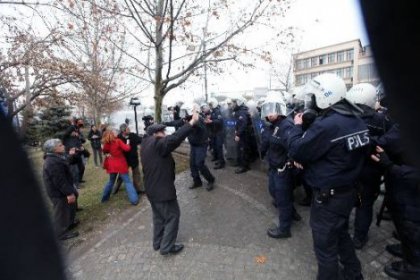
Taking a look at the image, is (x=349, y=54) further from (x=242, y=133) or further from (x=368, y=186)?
(x=368, y=186)

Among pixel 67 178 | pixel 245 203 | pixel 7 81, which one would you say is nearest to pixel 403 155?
pixel 245 203

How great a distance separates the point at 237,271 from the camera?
11.8 feet

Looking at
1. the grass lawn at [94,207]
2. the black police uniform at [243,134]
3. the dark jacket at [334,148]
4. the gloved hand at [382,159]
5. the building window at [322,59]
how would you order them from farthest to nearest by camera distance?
the building window at [322,59] < the black police uniform at [243,134] < the grass lawn at [94,207] < the gloved hand at [382,159] < the dark jacket at [334,148]

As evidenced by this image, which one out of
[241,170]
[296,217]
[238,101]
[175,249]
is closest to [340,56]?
[238,101]

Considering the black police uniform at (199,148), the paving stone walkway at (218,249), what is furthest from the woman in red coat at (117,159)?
the black police uniform at (199,148)

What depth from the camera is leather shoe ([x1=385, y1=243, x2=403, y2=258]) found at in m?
3.70

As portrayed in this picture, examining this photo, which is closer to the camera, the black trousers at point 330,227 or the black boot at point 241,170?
the black trousers at point 330,227

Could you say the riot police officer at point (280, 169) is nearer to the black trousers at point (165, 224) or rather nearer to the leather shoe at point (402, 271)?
the leather shoe at point (402, 271)

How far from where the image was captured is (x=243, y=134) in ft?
25.1

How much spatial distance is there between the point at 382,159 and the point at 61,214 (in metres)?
5.28

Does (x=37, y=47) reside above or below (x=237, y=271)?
above

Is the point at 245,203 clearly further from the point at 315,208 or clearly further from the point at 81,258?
the point at 81,258

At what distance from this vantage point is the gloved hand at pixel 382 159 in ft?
11.0

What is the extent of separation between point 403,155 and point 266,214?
2.57m
